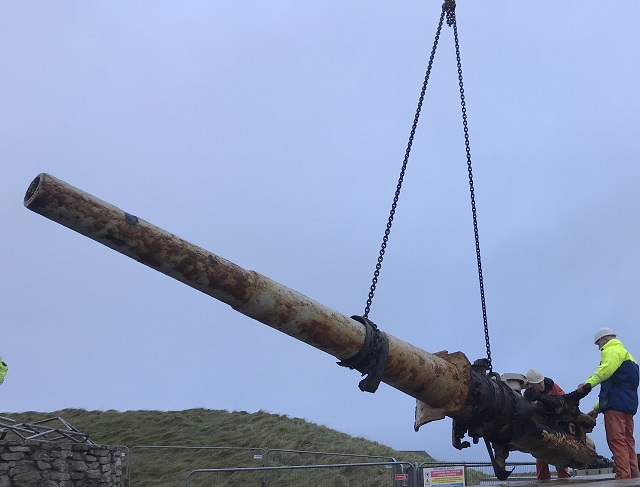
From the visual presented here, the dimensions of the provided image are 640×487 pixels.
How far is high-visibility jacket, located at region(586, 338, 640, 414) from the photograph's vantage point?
8461 mm

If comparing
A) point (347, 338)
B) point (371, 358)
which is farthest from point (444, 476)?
point (347, 338)

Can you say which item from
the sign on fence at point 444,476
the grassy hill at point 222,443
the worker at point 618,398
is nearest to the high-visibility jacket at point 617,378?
the worker at point 618,398

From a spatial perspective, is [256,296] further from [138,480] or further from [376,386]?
[138,480]

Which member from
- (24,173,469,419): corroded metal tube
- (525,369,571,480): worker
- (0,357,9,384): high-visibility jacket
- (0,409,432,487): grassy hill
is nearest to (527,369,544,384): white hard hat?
(525,369,571,480): worker

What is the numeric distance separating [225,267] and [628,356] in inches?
213

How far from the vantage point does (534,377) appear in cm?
845

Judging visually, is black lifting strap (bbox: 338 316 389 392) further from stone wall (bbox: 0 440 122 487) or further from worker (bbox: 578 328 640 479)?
stone wall (bbox: 0 440 122 487)

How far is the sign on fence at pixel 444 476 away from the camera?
7950 mm

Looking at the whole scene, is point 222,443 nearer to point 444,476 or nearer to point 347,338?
point 444,476

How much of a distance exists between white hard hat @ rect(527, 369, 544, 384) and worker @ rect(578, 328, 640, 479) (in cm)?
47

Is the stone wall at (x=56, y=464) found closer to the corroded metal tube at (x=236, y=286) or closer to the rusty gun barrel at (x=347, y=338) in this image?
the rusty gun barrel at (x=347, y=338)

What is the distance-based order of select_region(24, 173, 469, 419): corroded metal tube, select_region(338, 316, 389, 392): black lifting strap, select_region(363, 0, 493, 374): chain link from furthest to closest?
select_region(363, 0, 493, 374): chain link < select_region(338, 316, 389, 392): black lifting strap < select_region(24, 173, 469, 419): corroded metal tube

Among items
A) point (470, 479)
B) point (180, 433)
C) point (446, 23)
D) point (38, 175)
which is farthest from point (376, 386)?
point (180, 433)

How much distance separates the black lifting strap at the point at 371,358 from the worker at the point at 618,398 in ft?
11.5
